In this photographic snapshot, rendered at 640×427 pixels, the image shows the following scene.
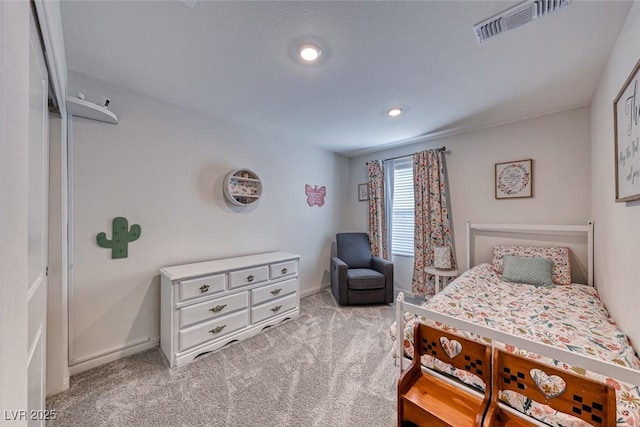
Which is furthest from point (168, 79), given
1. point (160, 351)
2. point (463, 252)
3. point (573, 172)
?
point (573, 172)

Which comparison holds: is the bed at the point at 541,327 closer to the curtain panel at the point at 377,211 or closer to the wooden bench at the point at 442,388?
the wooden bench at the point at 442,388

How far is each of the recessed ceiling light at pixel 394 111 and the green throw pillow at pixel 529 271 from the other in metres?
1.88

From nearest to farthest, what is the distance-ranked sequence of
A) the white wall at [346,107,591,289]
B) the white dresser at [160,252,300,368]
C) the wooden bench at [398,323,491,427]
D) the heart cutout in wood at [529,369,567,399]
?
1. the heart cutout in wood at [529,369,567,399]
2. the wooden bench at [398,323,491,427]
3. the white dresser at [160,252,300,368]
4. the white wall at [346,107,591,289]

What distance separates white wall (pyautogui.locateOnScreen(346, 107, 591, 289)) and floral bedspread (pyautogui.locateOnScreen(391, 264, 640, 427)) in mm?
870

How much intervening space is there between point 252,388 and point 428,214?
2795mm

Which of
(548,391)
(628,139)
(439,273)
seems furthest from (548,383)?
(439,273)

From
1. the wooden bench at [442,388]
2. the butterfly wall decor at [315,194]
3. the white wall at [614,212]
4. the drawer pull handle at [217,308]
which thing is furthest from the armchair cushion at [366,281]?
the white wall at [614,212]

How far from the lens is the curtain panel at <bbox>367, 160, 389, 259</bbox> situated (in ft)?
12.7

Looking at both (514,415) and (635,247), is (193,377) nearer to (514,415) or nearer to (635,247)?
(514,415)

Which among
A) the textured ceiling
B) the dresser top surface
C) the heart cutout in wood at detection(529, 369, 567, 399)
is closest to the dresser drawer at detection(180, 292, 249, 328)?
the dresser top surface

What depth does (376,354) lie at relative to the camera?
2176 mm

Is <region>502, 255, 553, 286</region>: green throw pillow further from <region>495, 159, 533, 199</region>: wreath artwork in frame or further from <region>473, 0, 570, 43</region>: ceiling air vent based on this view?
<region>473, 0, 570, 43</region>: ceiling air vent

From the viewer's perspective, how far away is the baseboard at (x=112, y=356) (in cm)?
191

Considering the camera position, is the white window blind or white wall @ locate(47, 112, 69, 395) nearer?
white wall @ locate(47, 112, 69, 395)
